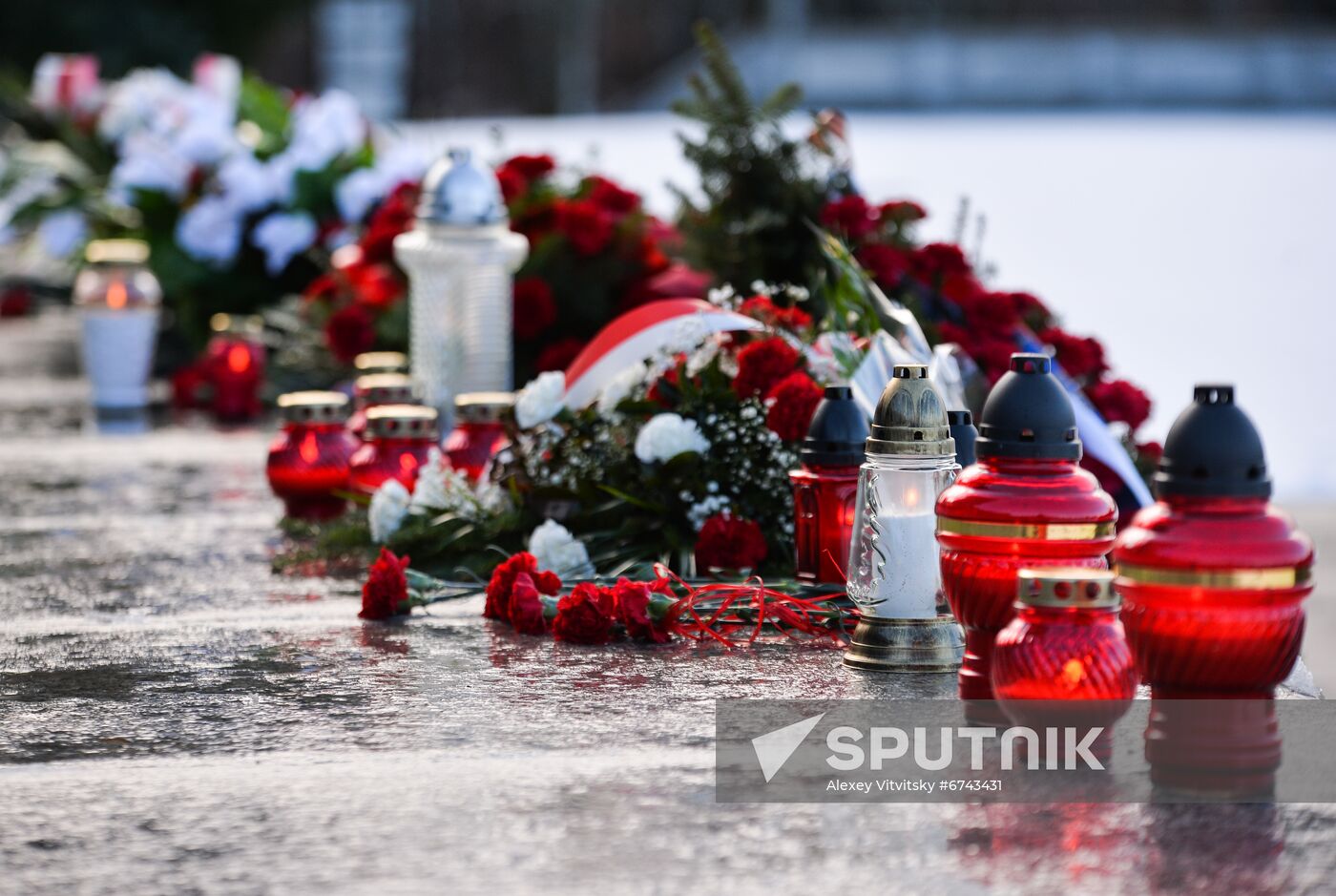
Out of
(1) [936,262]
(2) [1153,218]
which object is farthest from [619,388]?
(2) [1153,218]

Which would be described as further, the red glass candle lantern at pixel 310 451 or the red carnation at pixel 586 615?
the red glass candle lantern at pixel 310 451

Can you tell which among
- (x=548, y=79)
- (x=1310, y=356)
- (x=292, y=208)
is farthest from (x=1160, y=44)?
(x=292, y=208)

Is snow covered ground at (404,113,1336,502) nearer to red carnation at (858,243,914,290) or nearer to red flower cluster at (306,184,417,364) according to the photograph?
red flower cluster at (306,184,417,364)

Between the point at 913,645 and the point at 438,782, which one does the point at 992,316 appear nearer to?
the point at 913,645

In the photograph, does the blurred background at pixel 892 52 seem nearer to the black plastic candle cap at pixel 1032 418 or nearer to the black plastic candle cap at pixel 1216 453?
the black plastic candle cap at pixel 1032 418

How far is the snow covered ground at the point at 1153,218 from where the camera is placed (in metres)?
7.73

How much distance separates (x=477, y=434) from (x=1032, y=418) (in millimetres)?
972

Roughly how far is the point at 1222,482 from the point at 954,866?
0.95 feet

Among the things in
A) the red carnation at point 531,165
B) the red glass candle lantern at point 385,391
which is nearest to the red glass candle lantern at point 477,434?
the red glass candle lantern at point 385,391

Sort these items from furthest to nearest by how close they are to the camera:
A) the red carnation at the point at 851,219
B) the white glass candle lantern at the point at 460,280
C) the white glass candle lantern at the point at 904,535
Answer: the white glass candle lantern at the point at 460,280 < the red carnation at the point at 851,219 < the white glass candle lantern at the point at 904,535

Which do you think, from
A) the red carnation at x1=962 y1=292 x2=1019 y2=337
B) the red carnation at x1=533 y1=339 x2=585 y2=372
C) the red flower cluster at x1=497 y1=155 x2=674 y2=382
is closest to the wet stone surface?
the red carnation at x1=962 y1=292 x2=1019 y2=337

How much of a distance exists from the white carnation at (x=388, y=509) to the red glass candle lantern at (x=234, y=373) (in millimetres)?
1580

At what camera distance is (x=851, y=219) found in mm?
2432

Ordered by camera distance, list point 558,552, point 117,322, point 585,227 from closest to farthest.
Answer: point 558,552
point 585,227
point 117,322
